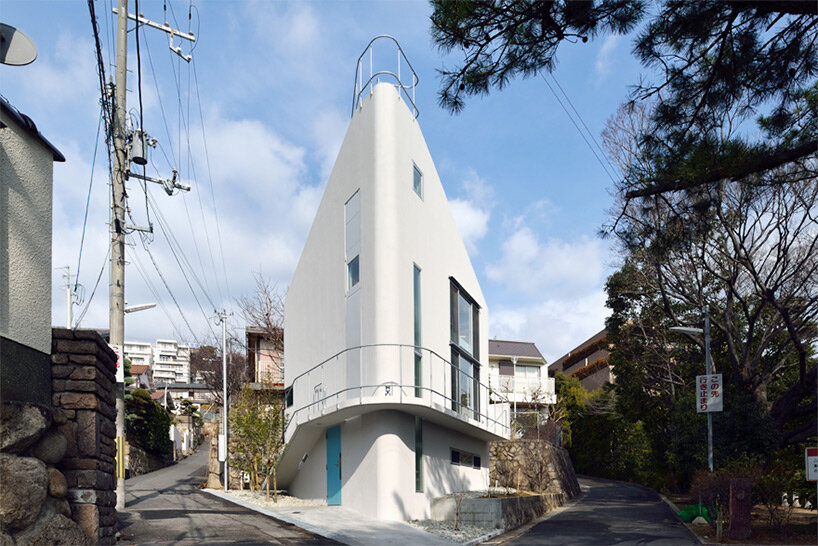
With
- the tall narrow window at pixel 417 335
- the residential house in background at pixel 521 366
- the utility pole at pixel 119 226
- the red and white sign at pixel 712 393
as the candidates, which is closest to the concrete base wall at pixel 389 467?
the tall narrow window at pixel 417 335

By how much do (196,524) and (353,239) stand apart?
8067 mm

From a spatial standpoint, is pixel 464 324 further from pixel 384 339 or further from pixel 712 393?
pixel 712 393

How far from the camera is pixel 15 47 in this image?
6.42 meters

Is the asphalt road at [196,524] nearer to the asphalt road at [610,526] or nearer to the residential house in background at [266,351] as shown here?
the asphalt road at [610,526]

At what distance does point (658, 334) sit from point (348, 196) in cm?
1555

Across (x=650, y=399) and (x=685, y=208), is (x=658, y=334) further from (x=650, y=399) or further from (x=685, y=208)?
(x=685, y=208)

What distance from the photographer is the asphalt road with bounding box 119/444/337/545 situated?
1203 cm

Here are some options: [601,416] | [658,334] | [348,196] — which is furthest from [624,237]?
[601,416]

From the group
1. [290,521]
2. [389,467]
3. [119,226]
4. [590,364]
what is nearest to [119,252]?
[119,226]

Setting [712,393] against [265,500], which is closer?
[712,393]

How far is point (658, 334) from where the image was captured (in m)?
28.8

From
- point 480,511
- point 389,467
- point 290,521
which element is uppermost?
point 389,467

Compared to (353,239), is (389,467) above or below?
below

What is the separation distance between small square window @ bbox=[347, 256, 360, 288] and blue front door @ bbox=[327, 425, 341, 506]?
12.5 feet
